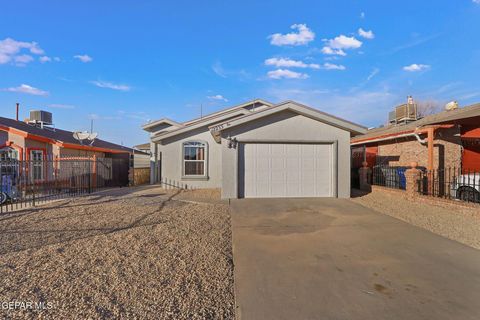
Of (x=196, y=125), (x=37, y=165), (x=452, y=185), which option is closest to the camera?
(x=452, y=185)

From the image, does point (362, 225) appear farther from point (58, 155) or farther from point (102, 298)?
point (58, 155)

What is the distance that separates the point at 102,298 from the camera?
10.1 ft

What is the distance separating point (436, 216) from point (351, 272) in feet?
16.6

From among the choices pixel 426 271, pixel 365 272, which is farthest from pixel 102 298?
pixel 426 271

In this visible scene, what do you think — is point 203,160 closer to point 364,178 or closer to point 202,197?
point 202,197

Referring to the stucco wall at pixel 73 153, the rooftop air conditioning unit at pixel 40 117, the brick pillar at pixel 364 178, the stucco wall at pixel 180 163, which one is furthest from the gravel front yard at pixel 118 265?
the rooftop air conditioning unit at pixel 40 117

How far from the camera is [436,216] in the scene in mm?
7207

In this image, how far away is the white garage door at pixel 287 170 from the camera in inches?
409

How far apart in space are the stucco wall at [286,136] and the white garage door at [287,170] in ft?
1.03

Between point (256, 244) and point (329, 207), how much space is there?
4.45 metres

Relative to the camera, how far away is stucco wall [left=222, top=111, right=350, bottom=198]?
401 inches

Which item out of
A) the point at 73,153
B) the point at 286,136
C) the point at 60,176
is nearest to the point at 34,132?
the point at 73,153

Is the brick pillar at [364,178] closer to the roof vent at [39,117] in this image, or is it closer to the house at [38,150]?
the house at [38,150]

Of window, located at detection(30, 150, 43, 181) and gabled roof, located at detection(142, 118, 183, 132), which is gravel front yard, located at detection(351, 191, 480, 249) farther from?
window, located at detection(30, 150, 43, 181)
